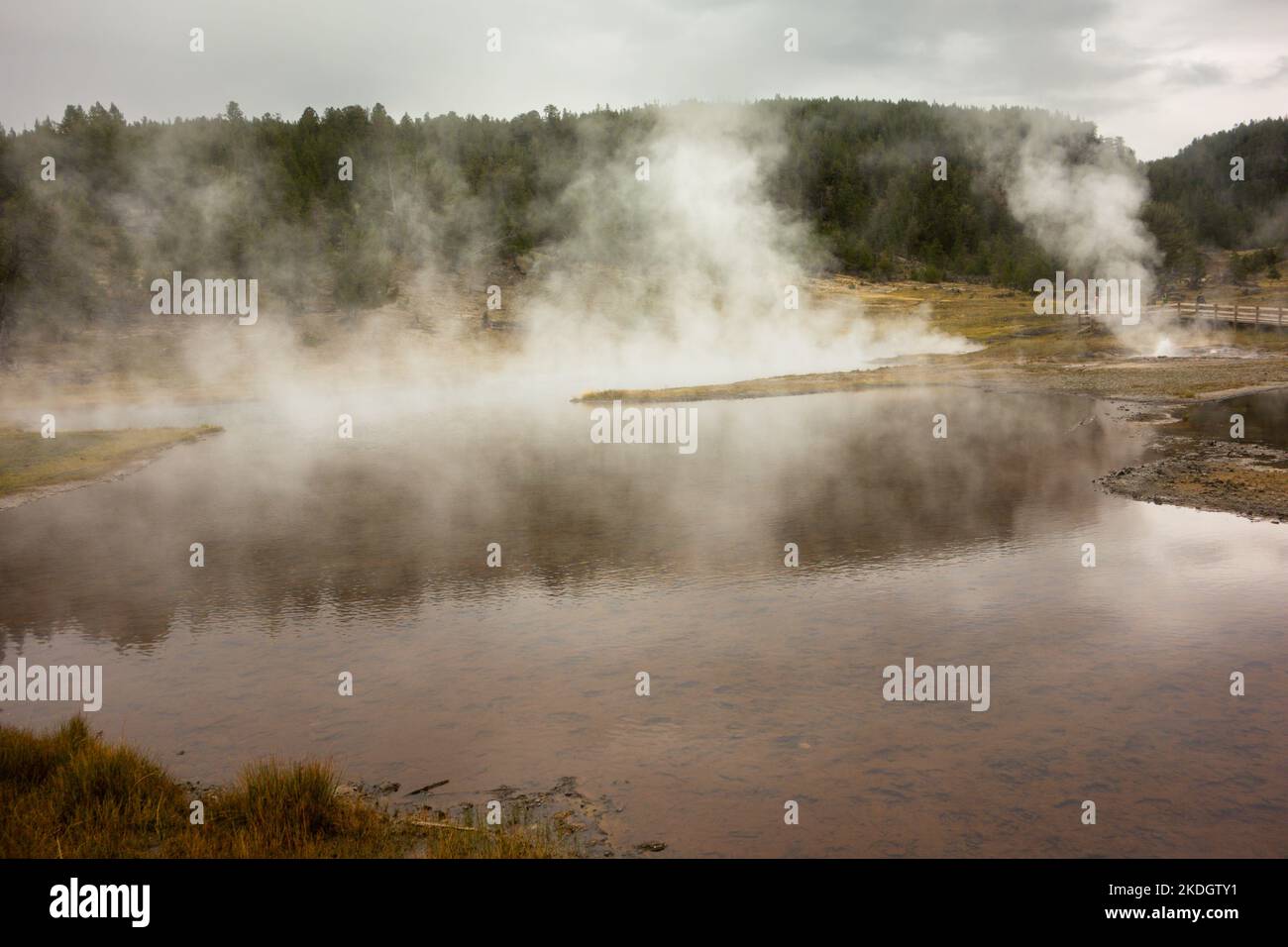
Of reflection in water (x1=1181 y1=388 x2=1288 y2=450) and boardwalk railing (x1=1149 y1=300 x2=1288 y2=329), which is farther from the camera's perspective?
boardwalk railing (x1=1149 y1=300 x2=1288 y2=329)

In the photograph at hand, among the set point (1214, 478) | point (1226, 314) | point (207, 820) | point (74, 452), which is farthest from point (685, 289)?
point (207, 820)

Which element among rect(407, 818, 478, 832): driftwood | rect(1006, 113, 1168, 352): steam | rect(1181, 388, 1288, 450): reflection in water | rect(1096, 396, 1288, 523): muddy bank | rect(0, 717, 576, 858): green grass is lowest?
rect(407, 818, 478, 832): driftwood

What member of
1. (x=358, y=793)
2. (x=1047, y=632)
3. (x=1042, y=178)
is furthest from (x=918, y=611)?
(x=1042, y=178)

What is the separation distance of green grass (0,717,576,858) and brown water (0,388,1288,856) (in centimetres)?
83

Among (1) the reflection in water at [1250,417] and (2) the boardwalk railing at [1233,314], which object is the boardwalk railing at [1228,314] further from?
(1) the reflection in water at [1250,417]

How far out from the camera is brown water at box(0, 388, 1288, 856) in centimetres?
815

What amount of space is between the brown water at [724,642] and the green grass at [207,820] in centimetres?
83

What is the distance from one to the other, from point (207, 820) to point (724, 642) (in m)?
6.41

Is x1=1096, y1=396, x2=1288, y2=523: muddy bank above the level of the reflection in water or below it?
below

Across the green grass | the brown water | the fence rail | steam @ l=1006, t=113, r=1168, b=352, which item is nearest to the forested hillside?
steam @ l=1006, t=113, r=1168, b=352

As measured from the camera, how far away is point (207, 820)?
24.2 ft

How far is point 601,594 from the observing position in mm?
14148

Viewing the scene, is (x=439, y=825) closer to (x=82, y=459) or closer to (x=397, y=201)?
(x=82, y=459)

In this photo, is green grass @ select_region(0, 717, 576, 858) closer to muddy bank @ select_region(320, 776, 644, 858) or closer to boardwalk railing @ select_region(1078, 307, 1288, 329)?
muddy bank @ select_region(320, 776, 644, 858)
